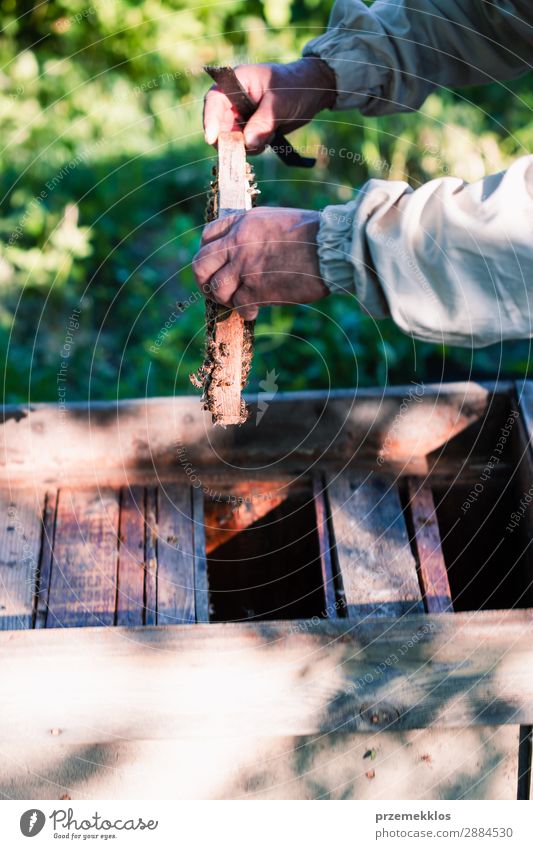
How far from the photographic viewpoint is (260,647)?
4.75 ft

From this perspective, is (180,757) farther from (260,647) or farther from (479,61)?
(479,61)

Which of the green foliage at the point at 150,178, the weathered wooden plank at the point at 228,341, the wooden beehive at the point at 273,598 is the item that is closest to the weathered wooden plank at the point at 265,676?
the wooden beehive at the point at 273,598

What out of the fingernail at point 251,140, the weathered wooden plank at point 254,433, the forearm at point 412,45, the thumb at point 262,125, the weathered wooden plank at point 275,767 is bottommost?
the weathered wooden plank at point 275,767

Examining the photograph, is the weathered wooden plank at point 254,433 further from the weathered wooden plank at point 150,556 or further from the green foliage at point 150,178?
the green foliage at point 150,178

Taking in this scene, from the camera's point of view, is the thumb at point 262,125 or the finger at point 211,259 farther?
the thumb at point 262,125

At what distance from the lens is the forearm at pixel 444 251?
1487 millimetres

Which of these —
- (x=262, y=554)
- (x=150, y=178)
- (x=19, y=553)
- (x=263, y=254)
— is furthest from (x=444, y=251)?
(x=150, y=178)

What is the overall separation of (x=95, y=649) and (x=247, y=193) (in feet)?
2.93

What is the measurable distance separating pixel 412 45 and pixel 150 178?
204cm

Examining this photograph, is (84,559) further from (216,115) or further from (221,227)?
(216,115)

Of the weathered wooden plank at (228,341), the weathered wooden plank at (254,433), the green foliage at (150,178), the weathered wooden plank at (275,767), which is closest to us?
the weathered wooden plank at (275,767)

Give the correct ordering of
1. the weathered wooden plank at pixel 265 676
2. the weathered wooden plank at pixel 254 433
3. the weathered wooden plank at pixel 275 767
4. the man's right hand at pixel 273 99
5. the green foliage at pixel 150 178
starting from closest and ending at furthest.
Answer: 1. the weathered wooden plank at pixel 265 676
2. the weathered wooden plank at pixel 275 767
3. the man's right hand at pixel 273 99
4. the weathered wooden plank at pixel 254 433
5. the green foliage at pixel 150 178

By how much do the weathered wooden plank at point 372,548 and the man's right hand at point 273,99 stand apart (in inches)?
31.2

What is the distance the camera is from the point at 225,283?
1.58 meters
